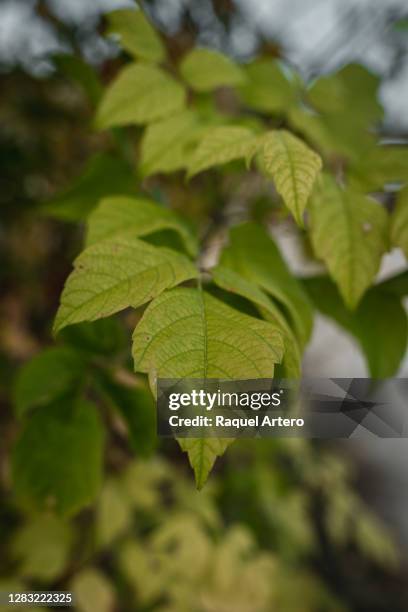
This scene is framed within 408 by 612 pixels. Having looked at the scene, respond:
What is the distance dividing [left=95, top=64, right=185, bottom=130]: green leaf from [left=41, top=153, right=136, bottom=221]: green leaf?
132mm

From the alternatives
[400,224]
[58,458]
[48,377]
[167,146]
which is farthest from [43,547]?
[400,224]

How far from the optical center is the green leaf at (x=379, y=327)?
72 cm

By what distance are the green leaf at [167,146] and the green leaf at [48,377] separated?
300 millimetres

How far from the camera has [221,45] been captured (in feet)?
5.62

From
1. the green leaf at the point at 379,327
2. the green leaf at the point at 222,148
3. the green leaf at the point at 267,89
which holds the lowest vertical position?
the green leaf at the point at 379,327

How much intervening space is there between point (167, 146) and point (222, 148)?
0.18 m

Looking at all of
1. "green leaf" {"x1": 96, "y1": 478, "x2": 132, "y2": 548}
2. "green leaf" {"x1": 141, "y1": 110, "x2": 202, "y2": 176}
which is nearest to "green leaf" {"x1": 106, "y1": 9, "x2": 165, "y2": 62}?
"green leaf" {"x1": 141, "y1": 110, "x2": 202, "y2": 176}

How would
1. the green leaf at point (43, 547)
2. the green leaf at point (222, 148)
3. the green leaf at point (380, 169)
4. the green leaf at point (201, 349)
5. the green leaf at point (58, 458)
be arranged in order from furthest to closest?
the green leaf at point (43, 547)
the green leaf at point (58, 458)
the green leaf at point (380, 169)
the green leaf at point (222, 148)
the green leaf at point (201, 349)

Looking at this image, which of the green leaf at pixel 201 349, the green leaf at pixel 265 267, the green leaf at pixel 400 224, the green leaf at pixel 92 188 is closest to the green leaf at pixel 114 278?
the green leaf at pixel 201 349

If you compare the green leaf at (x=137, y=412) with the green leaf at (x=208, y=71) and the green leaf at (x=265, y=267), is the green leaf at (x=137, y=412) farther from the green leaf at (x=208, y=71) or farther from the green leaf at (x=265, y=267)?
the green leaf at (x=208, y=71)

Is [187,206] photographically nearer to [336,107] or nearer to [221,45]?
[221,45]

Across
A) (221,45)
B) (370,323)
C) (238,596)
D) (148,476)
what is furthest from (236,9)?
(238,596)

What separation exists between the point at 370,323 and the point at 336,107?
0.38 meters

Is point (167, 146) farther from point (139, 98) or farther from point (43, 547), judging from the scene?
point (43, 547)
